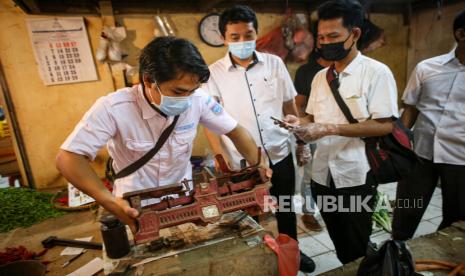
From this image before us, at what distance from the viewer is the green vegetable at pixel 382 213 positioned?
3121 mm

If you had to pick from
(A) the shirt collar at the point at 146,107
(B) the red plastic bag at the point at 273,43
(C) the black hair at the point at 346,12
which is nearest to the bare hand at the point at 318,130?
(C) the black hair at the point at 346,12

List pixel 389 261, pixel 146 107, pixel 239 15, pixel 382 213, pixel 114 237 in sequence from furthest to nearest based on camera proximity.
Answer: pixel 382 213
pixel 239 15
pixel 146 107
pixel 389 261
pixel 114 237

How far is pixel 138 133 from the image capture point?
151 cm

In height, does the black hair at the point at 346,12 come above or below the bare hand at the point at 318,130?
above

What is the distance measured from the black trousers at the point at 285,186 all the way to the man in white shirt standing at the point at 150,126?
0.56m

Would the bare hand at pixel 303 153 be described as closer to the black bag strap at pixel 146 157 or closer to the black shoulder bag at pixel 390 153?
the black shoulder bag at pixel 390 153

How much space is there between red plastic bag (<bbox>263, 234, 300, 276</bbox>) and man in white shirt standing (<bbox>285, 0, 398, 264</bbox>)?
2.46 feet

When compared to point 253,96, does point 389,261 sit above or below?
below

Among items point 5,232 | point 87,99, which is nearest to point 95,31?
point 87,99

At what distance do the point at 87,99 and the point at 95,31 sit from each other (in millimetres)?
919

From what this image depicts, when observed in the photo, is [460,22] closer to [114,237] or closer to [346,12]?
[346,12]

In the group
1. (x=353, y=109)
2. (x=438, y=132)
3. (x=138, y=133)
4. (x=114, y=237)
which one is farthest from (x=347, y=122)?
(x=114, y=237)

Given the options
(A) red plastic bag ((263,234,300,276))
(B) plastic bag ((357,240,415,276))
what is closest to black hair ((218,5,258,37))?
(A) red plastic bag ((263,234,300,276))

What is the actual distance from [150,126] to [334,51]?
1.27m
